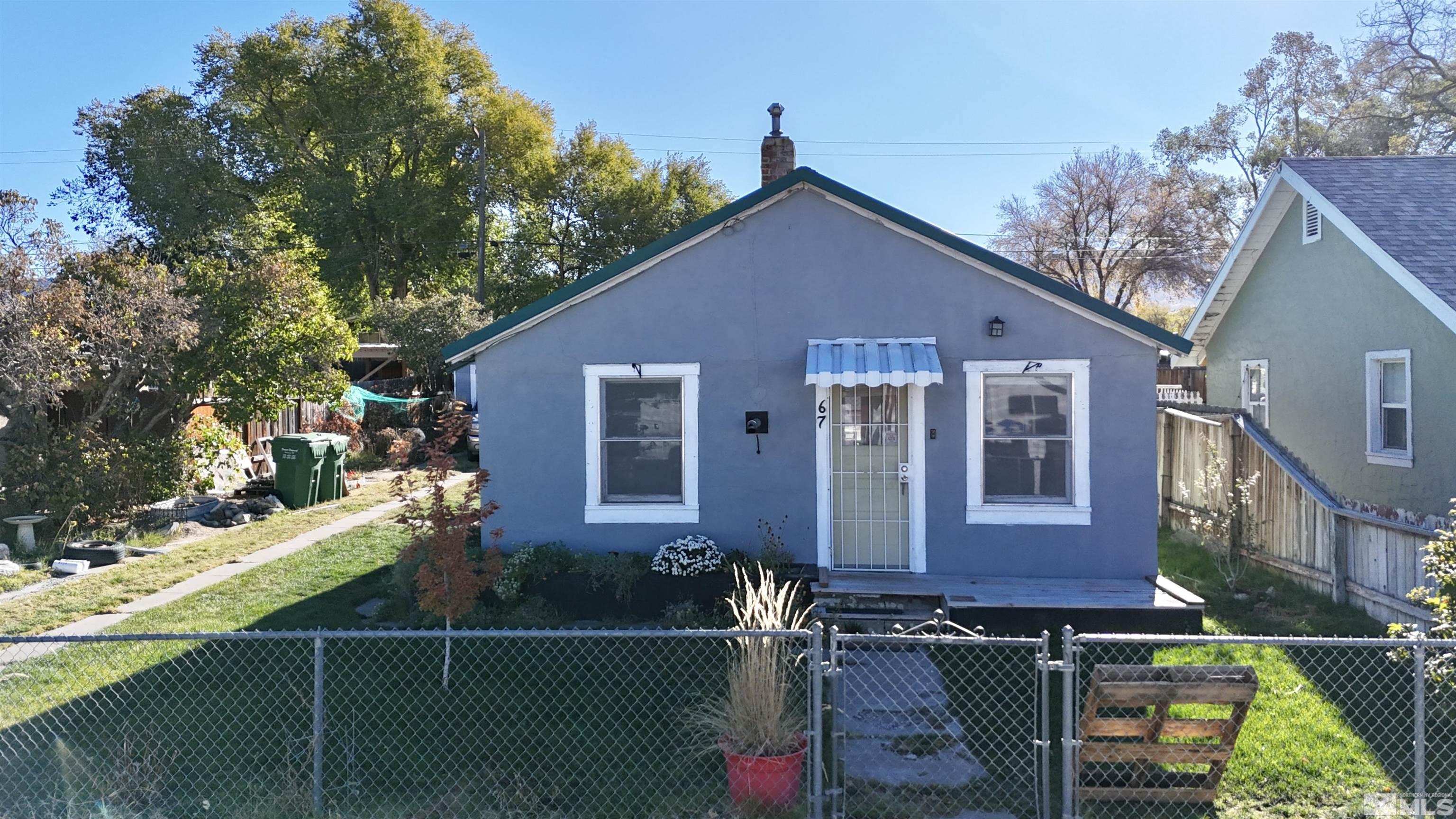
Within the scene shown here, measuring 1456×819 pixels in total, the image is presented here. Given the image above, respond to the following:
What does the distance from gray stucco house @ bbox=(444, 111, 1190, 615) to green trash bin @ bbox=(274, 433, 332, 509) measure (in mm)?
7648

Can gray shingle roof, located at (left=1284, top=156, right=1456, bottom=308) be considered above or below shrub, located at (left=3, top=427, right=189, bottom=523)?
above

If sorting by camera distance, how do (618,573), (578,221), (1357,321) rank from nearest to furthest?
(618,573), (1357,321), (578,221)

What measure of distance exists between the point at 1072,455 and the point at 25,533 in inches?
484

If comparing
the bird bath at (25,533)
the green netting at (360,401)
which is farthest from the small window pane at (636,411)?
the green netting at (360,401)

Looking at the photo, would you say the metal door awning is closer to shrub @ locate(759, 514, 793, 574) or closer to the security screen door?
the security screen door

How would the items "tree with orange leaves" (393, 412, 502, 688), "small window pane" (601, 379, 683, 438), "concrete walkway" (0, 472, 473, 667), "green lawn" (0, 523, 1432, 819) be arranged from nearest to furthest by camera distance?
"green lawn" (0, 523, 1432, 819) → "tree with orange leaves" (393, 412, 502, 688) → "concrete walkway" (0, 472, 473, 667) → "small window pane" (601, 379, 683, 438)

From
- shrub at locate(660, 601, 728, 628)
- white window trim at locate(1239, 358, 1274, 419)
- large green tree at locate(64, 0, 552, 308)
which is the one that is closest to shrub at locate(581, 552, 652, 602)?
shrub at locate(660, 601, 728, 628)

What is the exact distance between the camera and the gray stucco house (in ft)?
31.0

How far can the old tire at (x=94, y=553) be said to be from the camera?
1177 centimetres

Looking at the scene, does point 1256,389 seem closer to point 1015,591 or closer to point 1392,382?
point 1392,382

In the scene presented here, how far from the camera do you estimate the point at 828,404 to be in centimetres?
968

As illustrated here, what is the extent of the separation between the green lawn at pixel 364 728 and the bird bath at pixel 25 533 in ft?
13.2

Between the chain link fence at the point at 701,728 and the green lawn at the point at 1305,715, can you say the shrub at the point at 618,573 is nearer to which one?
the chain link fence at the point at 701,728

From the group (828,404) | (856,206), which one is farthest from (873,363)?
(856,206)
